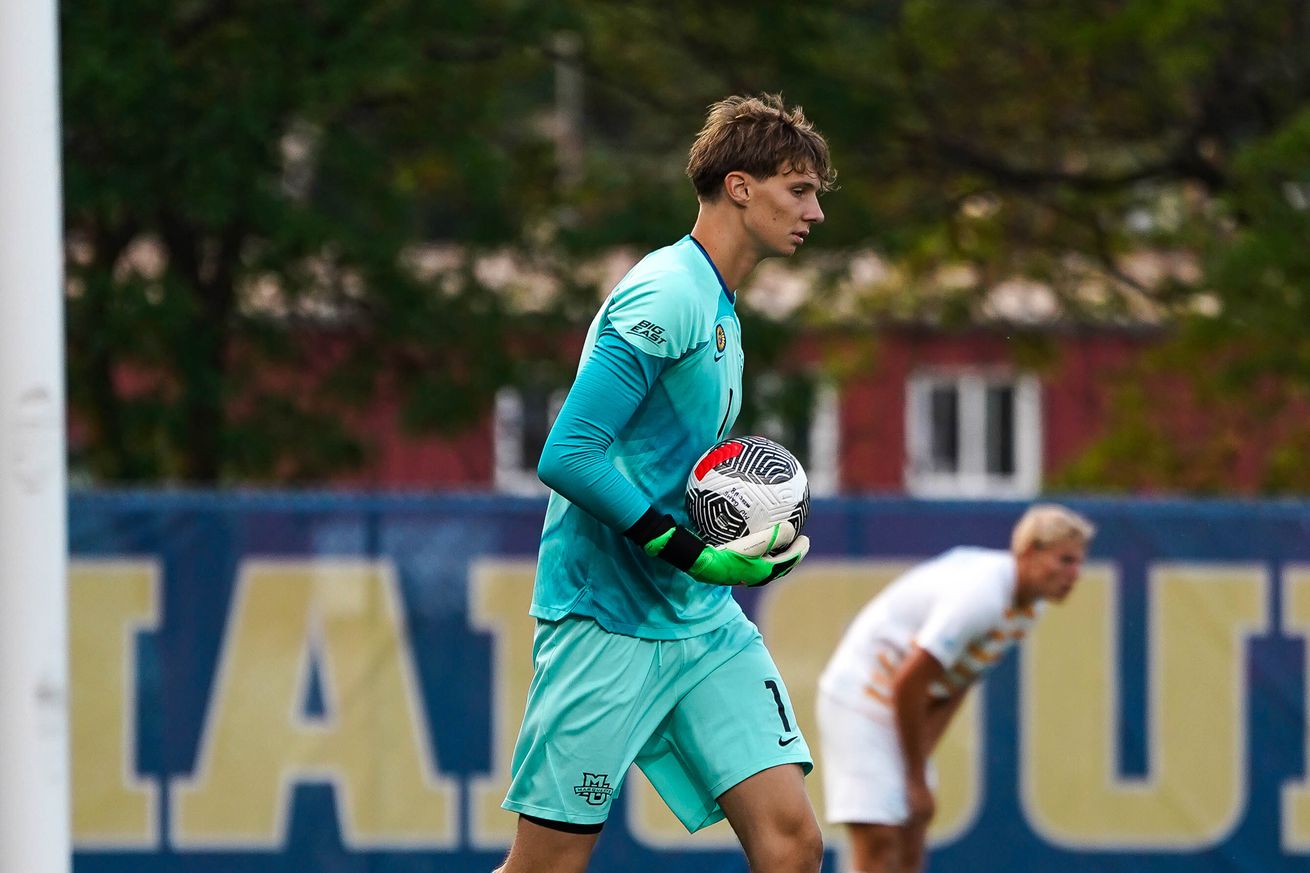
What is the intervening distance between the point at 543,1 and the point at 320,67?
1.50 m

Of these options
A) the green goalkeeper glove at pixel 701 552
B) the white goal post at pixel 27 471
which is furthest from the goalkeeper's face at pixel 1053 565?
the white goal post at pixel 27 471

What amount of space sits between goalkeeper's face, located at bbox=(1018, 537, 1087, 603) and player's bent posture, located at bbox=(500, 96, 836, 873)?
99.5 inches

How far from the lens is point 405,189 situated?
12.7m

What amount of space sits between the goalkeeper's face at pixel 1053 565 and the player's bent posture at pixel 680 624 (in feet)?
8.29

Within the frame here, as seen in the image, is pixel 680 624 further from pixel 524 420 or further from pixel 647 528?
pixel 524 420

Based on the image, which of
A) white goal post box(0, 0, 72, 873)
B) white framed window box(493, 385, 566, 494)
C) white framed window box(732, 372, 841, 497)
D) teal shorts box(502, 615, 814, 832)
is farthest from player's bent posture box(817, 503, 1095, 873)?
white framed window box(732, 372, 841, 497)

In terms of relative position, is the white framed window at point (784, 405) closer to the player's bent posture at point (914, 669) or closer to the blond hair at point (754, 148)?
the player's bent posture at point (914, 669)

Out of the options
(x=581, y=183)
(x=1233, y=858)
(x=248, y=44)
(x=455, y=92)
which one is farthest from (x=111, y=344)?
(x=1233, y=858)

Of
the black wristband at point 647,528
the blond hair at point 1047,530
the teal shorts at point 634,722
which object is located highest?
the black wristband at point 647,528

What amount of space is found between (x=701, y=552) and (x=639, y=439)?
1.09 feet

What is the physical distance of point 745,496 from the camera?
13.3ft

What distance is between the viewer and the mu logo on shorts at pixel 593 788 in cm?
419

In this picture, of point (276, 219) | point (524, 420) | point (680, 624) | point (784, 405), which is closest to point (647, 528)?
point (680, 624)

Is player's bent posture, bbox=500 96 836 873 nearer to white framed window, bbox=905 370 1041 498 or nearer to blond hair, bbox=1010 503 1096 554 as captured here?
blond hair, bbox=1010 503 1096 554
